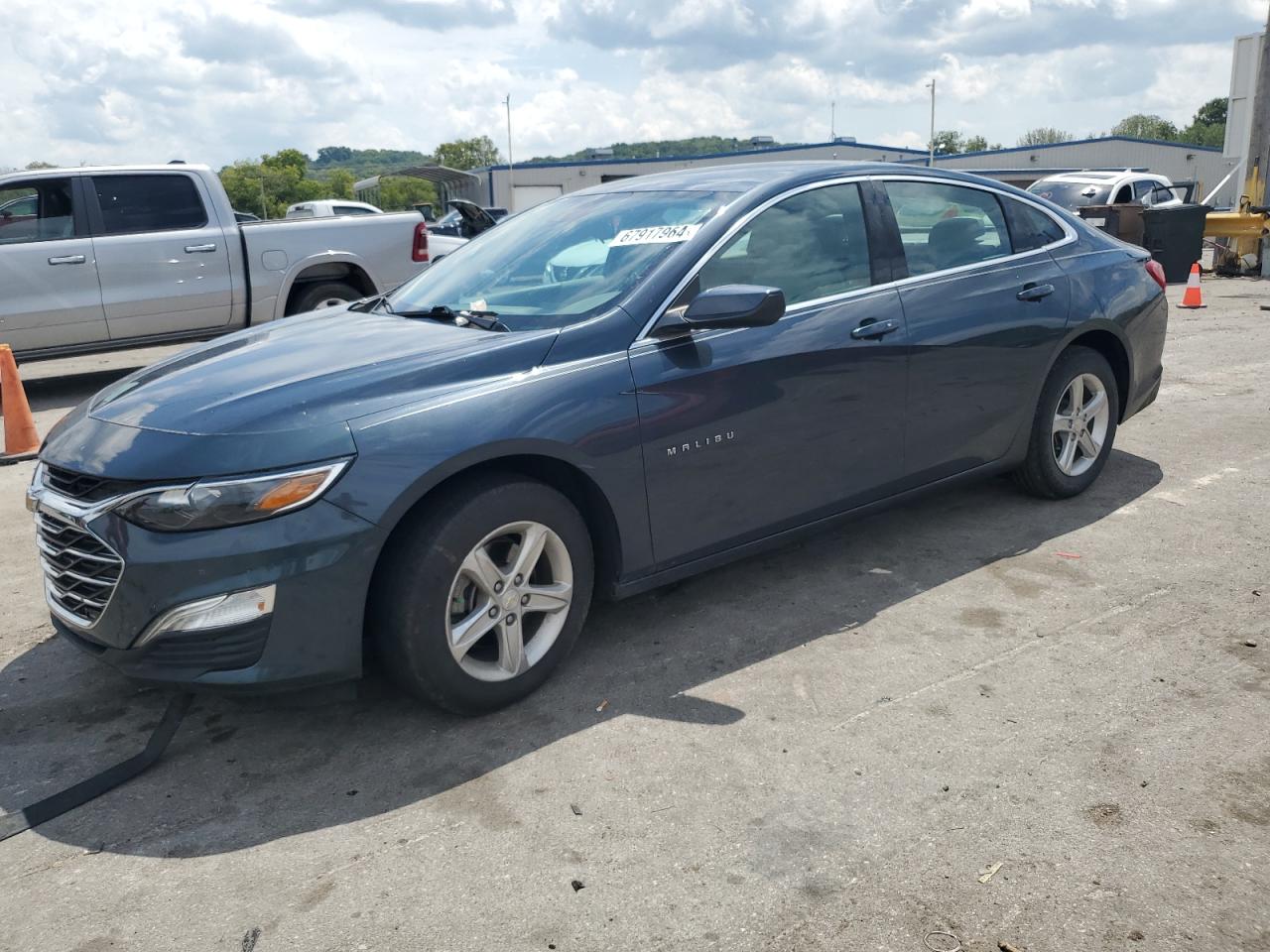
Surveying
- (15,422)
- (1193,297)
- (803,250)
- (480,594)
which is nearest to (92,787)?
(480,594)

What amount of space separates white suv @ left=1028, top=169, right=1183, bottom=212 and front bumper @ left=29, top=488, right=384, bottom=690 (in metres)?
16.7

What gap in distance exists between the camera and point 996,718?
11.4 ft

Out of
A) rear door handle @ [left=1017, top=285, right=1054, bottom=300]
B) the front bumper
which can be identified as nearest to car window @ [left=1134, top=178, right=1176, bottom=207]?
rear door handle @ [left=1017, top=285, right=1054, bottom=300]

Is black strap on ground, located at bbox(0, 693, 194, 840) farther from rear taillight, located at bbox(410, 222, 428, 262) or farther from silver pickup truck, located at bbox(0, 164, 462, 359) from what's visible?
rear taillight, located at bbox(410, 222, 428, 262)

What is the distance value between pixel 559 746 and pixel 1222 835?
72.0 inches

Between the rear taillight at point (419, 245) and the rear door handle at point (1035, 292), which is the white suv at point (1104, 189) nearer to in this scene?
the rear taillight at point (419, 245)

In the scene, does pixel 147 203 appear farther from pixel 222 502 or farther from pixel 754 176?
pixel 222 502

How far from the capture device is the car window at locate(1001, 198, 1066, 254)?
5227mm

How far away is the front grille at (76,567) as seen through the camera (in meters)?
3.25

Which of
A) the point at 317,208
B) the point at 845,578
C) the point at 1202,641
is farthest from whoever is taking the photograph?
the point at 317,208

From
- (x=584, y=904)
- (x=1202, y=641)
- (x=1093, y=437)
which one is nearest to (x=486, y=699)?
(x=584, y=904)

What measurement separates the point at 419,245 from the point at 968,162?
6619 cm

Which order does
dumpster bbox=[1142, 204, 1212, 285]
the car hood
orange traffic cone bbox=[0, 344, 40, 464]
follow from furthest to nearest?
dumpster bbox=[1142, 204, 1212, 285] → orange traffic cone bbox=[0, 344, 40, 464] → the car hood

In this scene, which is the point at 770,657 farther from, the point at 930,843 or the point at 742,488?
the point at 930,843
